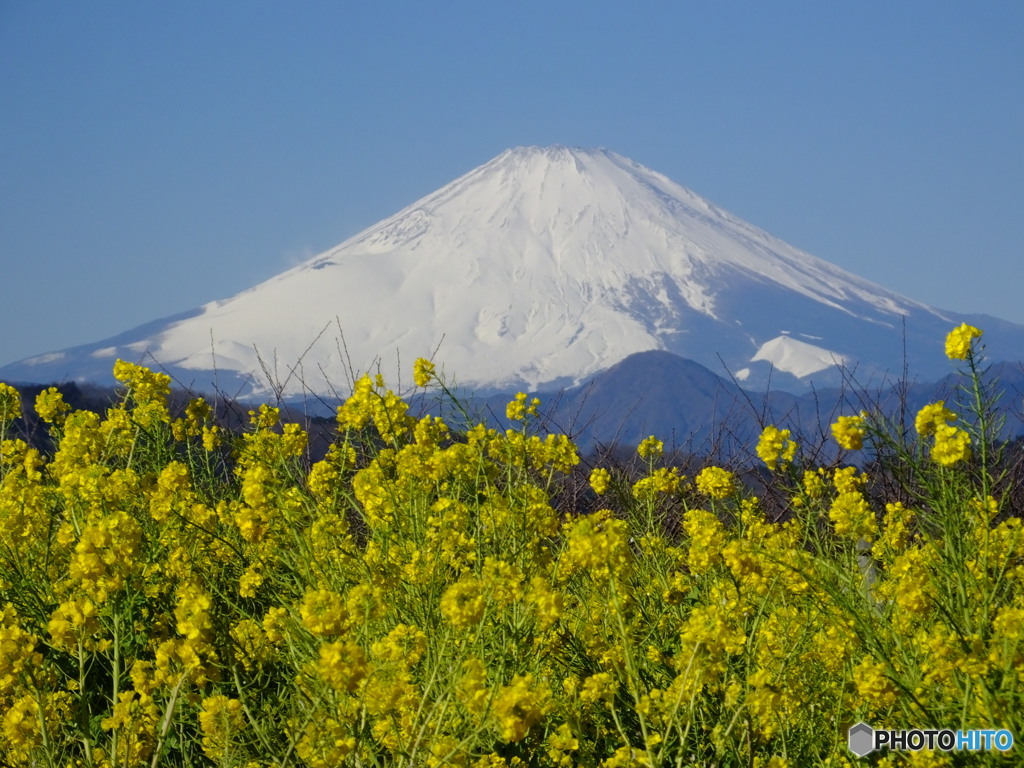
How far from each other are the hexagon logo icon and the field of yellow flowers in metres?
0.05

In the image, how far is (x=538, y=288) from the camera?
6245 inches

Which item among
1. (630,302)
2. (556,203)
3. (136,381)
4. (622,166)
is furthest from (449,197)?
(136,381)

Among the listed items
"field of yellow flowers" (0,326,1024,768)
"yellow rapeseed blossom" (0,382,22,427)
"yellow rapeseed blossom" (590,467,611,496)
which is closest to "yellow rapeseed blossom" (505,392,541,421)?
"field of yellow flowers" (0,326,1024,768)

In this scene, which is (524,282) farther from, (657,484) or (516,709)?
(516,709)

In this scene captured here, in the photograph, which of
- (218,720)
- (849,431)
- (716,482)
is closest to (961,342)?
(849,431)

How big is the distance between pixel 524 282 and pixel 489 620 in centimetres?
15157

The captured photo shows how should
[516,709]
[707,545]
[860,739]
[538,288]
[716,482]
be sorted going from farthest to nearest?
[538,288] → [716,482] → [707,545] → [860,739] → [516,709]

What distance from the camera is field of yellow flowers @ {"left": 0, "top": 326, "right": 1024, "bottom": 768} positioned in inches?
87.7

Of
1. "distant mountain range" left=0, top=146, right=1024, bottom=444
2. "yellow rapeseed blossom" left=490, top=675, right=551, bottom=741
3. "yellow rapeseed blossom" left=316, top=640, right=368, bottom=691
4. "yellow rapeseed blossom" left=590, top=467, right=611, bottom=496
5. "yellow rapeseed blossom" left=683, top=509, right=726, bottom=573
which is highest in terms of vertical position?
"distant mountain range" left=0, top=146, right=1024, bottom=444

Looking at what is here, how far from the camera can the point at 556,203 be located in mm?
143250

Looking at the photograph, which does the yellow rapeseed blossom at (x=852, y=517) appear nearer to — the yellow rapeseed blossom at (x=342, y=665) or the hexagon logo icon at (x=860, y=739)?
the hexagon logo icon at (x=860, y=739)

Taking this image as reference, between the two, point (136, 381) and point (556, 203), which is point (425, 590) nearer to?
point (136, 381)

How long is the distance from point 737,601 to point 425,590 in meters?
0.77

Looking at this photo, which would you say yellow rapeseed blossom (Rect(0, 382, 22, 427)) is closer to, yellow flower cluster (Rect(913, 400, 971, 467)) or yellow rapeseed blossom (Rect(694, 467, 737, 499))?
yellow rapeseed blossom (Rect(694, 467, 737, 499))
